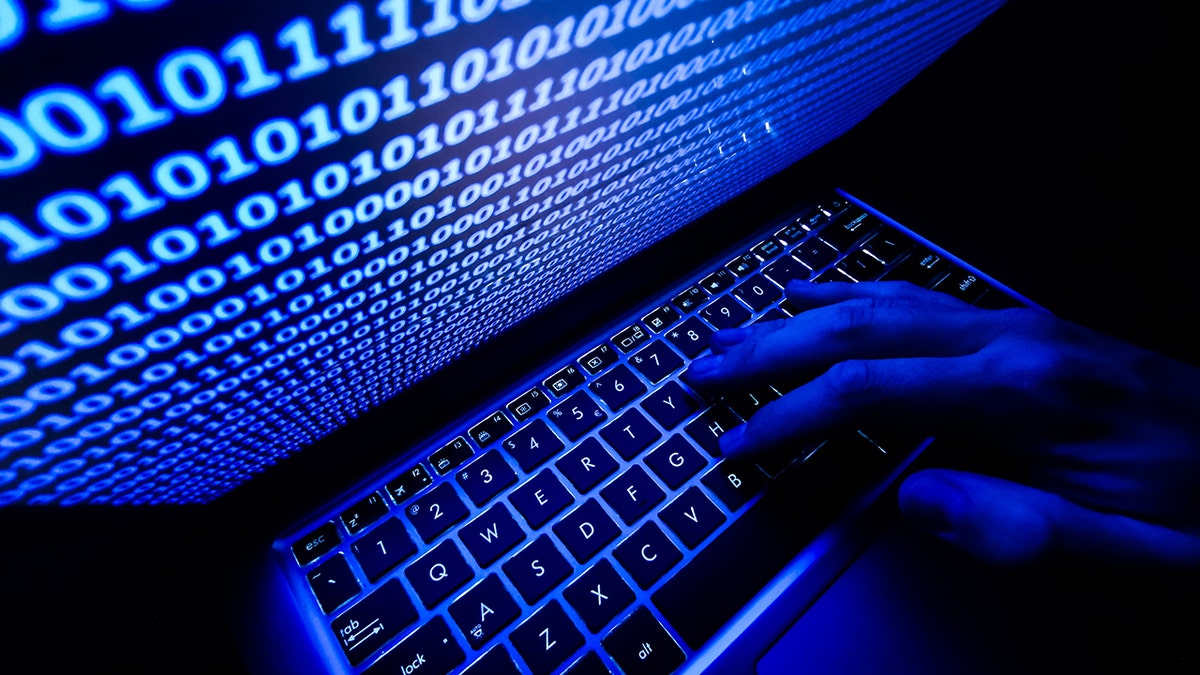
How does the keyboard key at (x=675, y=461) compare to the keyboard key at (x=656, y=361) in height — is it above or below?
below

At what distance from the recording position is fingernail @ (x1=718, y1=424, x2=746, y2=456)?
0.52 metres

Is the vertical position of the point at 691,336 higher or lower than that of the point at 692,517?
higher

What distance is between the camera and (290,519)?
1.55ft

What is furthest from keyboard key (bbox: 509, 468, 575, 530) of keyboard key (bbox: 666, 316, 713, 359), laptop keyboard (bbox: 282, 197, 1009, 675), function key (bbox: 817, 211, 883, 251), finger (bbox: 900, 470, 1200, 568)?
function key (bbox: 817, 211, 883, 251)

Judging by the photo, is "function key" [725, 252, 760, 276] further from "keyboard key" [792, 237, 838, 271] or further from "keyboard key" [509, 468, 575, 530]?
"keyboard key" [509, 468, 575, 530]

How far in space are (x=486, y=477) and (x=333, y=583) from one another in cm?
16

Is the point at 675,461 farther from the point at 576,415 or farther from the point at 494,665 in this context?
the point at 494,665

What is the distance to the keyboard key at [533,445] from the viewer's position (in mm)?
515

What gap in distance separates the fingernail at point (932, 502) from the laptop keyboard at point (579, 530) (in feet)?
0.19

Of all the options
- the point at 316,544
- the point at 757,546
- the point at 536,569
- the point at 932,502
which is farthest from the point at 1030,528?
the point at 316,544

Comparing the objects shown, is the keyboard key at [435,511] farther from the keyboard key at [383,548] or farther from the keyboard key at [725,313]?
the keyboard key at [725,313]

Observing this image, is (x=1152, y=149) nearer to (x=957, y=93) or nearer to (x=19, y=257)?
(x=957, y=93)

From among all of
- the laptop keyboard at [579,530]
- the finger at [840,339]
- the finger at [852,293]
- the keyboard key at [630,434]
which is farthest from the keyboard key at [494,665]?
the finger at [852,293]

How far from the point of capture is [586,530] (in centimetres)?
48
